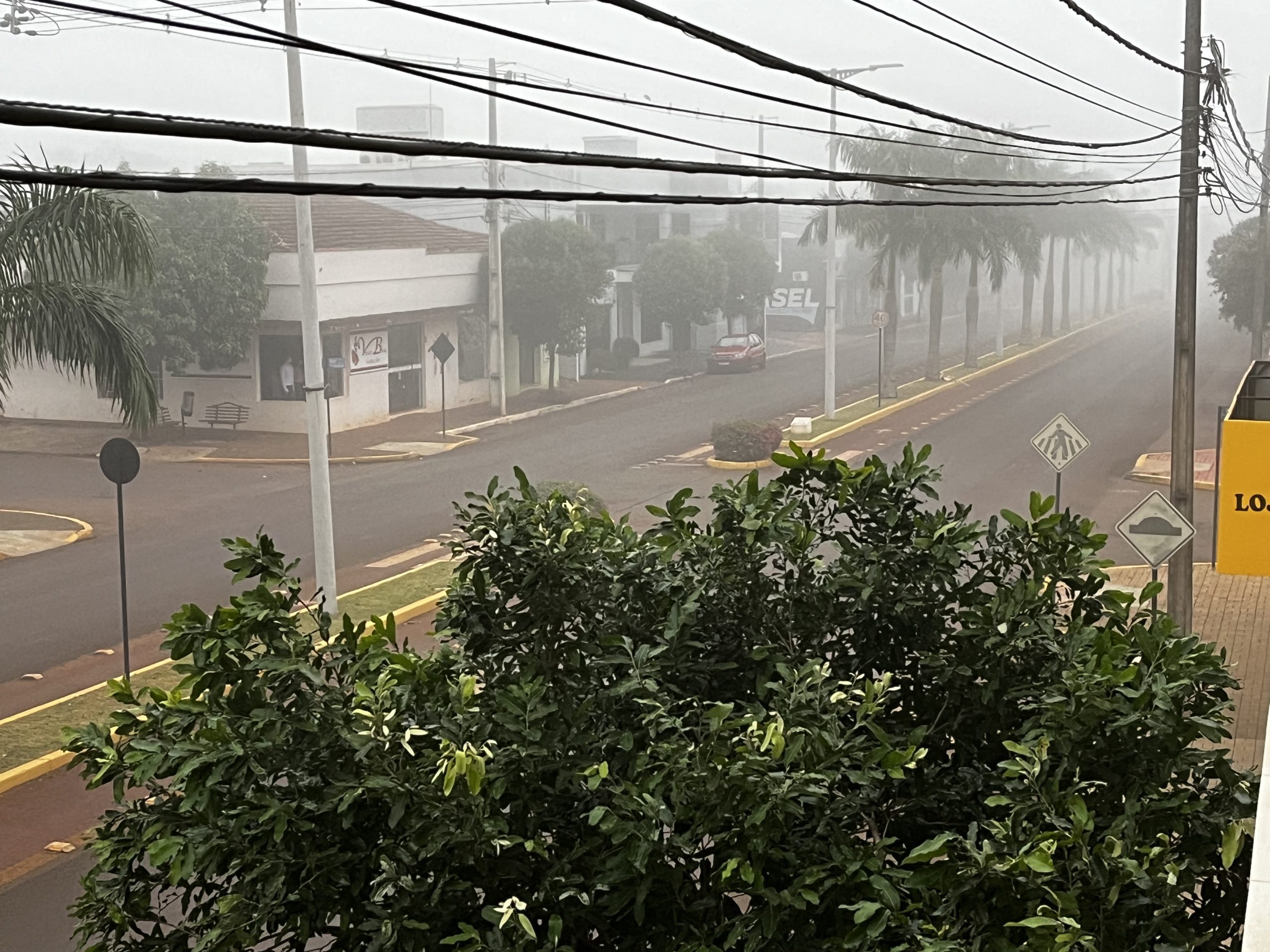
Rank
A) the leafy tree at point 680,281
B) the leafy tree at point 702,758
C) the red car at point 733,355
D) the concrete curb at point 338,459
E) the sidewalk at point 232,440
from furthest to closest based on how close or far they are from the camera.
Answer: the leafy tree at point 680,281 → the red car at point 733,355 → the sidewalk at point 232,440 → the concrete curb at point 338,459 → the leafy tree at point 702,758

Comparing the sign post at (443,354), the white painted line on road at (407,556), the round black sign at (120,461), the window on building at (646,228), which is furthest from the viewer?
the window on building at (646,228)

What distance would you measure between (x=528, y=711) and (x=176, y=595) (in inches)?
627

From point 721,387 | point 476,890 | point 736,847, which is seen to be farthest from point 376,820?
point 721,387

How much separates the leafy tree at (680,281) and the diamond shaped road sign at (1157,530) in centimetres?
4214

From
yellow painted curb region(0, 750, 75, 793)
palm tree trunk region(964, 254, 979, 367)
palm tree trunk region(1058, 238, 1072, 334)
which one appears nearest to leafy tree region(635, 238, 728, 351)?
palm tree trunk region(964, 254, 979, 367)

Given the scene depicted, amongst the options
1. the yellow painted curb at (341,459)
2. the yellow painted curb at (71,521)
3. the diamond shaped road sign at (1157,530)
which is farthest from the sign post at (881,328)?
the diamond shaped road sign at (1157,530)

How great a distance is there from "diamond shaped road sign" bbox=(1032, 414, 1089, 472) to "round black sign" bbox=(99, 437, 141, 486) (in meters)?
8.90

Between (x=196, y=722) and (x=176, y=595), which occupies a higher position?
(x=196, y=722)

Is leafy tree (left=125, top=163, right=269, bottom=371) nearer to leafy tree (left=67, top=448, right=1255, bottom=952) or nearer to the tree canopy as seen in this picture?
the tree canopy

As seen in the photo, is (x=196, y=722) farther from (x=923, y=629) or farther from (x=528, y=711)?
(x=923, y=629)

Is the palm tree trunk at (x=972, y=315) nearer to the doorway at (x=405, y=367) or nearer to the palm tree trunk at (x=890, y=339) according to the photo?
the palm tree trunk at (x=890, y=339)

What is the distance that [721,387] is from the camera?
47625mm

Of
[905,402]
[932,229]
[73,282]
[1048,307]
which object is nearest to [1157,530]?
[73,282]

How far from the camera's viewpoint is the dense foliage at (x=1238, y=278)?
148 ft
